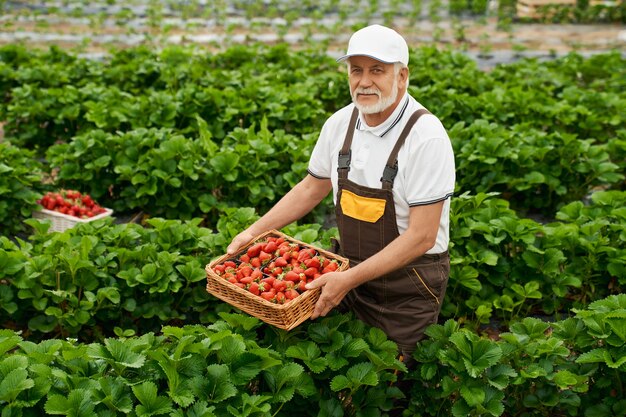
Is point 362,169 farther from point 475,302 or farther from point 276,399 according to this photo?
point 475,302

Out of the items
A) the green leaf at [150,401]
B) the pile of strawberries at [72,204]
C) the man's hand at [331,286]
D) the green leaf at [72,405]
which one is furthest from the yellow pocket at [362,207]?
the pile of strawberries at [72,204]

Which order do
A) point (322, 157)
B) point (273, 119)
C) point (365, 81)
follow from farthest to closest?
point (273, 119) < point (322, 157) < point (365, 81)

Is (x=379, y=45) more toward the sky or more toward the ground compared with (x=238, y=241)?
more toward the sky

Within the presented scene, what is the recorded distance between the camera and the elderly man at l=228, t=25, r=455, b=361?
3.58 metres

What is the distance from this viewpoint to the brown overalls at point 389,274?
12.3 ft

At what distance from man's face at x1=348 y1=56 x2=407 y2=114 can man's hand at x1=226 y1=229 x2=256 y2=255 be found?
3.17 feet

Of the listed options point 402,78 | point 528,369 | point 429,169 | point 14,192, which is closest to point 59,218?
point 14,192

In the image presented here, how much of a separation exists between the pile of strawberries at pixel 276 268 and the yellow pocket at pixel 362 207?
27 centimetres

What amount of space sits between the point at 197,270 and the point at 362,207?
1.51 metres

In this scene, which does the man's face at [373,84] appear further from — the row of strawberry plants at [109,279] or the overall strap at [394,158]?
the row of strawberry plants at [109,279]

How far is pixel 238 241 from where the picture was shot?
4086 mm

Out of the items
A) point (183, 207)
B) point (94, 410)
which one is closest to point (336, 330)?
point (94, 410)

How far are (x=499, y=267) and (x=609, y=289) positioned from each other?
0.89 meters

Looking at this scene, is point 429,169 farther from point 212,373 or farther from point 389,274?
point 212,373
